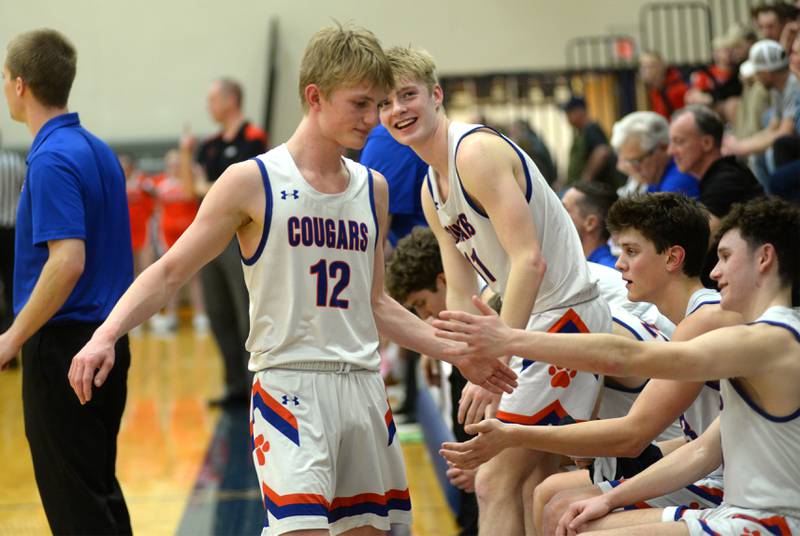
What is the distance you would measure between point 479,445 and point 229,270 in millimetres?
5486

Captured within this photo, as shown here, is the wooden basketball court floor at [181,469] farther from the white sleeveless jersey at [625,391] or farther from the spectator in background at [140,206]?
the spectator in background at [140,206]

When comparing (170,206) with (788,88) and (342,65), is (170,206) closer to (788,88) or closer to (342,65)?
(788,88)

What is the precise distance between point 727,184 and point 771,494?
→ 301cm

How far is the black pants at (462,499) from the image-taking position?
15.3 ft

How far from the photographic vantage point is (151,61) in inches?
551

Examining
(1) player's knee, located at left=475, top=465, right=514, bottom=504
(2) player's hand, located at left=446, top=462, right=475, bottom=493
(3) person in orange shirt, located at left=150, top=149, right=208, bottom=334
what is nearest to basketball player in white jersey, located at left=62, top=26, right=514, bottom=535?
(1) player's knee, located at left=475, top=465, right=514, bottom=504

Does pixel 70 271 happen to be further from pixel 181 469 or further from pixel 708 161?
pixel 708 161

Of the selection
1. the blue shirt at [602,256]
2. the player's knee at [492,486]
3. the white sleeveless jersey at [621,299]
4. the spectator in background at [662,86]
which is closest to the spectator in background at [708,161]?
the blue shirt at [602,256]

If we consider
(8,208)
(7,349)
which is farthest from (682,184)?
(8,208)

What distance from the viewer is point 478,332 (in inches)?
101

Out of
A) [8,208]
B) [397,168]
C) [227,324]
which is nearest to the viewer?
[397,168]

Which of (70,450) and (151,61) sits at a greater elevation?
(151,61)

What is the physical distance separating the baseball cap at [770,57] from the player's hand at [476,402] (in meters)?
4.45

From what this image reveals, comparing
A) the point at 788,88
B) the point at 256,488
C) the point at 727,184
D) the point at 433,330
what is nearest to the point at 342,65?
the point at 433,330
